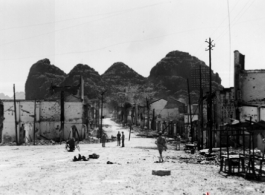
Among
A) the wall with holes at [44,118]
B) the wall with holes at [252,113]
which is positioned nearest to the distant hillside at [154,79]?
the wall with holes at [44,118]

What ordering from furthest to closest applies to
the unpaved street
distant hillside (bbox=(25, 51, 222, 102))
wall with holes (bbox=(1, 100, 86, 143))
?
1. distant hillside (bbox=(25, 51, 222, 102))
2. wall with holes (bbox=(1, 100, 86, 143))
3. the unpaved street

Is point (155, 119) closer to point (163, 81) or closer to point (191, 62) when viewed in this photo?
point (163, 81)

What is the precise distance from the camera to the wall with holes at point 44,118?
45812 mm

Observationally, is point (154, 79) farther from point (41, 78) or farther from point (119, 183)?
point (119, 183)

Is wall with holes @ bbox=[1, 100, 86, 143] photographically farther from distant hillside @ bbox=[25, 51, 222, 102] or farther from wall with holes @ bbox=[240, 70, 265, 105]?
distant hillside @ bbox=[25, 51, 222, 102]

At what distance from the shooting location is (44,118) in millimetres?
47188

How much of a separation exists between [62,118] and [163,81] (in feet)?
465

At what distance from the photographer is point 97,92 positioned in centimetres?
18275

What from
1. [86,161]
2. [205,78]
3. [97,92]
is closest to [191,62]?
[205,78]

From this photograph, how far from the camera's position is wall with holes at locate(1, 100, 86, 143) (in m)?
45.8

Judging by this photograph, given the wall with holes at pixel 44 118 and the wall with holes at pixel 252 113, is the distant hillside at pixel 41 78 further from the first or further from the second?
the wall with holes at pixel 252 113

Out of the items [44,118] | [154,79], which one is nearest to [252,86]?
[44,118]

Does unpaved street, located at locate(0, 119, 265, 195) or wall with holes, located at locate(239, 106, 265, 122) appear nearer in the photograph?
unpaved street, located at locate(0, 119, 265, 195)

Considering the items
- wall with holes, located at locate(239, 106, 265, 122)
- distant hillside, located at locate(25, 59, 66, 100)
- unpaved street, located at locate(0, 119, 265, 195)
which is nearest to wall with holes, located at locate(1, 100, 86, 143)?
wall with holes, located at locate(239, 106, 265, 122)
